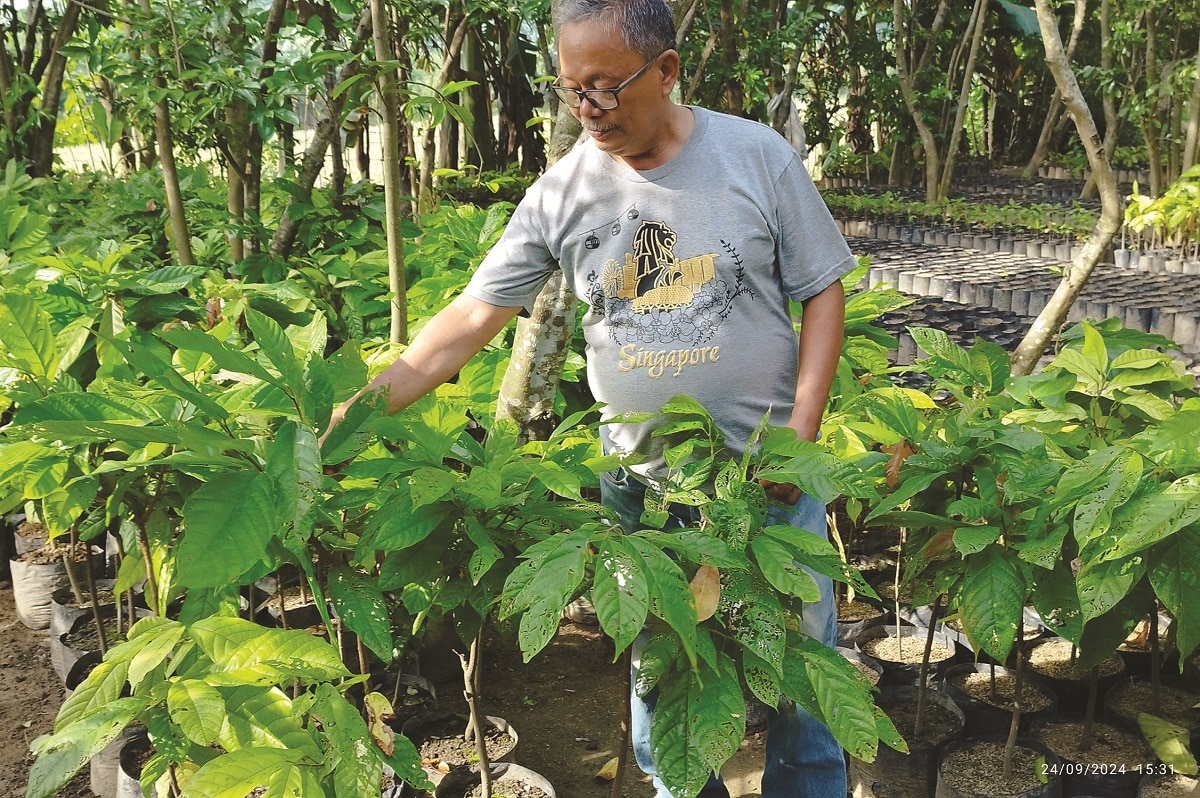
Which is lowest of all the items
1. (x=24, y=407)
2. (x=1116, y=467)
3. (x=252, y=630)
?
(x=252, y=630)

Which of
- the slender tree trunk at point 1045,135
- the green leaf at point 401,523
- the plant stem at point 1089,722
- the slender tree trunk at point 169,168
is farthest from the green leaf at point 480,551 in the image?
the slender tree trunk at point 1045,135

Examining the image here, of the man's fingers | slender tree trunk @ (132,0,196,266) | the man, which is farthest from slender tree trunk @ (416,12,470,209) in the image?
the man's fingers

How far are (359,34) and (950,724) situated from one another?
3.40 metres

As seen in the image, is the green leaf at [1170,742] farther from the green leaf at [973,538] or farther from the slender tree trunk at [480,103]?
the slender tree trunk at [480,103]

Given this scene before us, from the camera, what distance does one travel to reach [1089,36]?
61.2 feet

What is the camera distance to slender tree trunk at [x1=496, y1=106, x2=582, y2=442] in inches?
100

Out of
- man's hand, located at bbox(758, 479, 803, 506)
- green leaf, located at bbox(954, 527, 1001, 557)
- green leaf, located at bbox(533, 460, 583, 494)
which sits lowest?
green leaf, located at bbox(954, 527, 1001, 557)

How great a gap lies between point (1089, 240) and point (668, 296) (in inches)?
78.6

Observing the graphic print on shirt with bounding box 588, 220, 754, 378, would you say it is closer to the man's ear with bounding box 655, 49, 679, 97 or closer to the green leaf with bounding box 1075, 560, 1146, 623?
the man's ear with bounding box 655, 49, 679, 97

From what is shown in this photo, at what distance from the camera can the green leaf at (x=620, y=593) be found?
1.24 m

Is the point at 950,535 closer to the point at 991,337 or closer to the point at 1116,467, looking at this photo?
the point at 1116,467

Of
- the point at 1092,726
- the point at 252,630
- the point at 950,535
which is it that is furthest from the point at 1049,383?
the point at 252,630

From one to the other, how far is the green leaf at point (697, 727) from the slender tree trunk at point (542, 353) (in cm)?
121

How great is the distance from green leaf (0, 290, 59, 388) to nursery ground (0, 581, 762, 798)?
4.46ft
